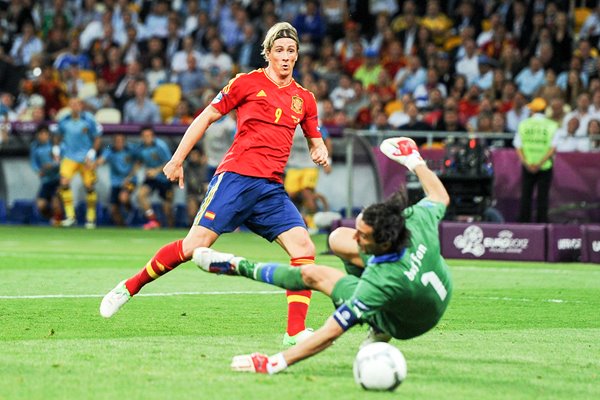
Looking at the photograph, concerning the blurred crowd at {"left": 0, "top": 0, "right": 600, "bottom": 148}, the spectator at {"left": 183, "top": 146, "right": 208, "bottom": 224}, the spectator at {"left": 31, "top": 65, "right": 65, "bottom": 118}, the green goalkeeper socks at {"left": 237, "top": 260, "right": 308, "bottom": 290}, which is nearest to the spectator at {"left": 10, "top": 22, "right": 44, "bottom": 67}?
the blurred crowd at {"left": 0, "top": 0, "right": 600, "bottom": 148}

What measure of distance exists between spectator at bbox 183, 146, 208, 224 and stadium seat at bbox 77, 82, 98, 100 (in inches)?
165

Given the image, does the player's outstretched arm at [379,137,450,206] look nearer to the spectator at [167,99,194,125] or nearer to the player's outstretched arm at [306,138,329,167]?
the player's outstretched arm at [306,138,329,167]

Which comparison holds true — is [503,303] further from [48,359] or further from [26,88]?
[26,88]

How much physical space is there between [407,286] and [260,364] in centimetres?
102

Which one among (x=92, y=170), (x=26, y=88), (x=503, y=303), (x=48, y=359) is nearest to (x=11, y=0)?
(x=26, y=88)

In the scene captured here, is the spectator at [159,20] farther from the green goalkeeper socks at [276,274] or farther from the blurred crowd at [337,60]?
the green goalkeeper socks at [276,274]

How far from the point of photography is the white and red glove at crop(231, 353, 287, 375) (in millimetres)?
7762

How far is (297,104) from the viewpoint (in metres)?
10.2

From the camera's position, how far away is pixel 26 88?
2834 cm

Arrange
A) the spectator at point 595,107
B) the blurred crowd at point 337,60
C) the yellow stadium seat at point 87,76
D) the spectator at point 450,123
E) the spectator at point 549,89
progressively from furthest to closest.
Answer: the yellow stadium seat at point 87,76, the blurred crowd at point 337,60, the spectator at point 450,123, the spectator at point 595,107, the spectator at point 549,89

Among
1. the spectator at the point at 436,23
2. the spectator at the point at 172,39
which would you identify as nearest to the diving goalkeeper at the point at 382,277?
the spectator at the point at 436,23

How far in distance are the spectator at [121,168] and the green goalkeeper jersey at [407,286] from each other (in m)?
17.5

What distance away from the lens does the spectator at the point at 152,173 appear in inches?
989

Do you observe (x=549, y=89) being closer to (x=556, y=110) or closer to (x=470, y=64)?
(x=556, y=110)
